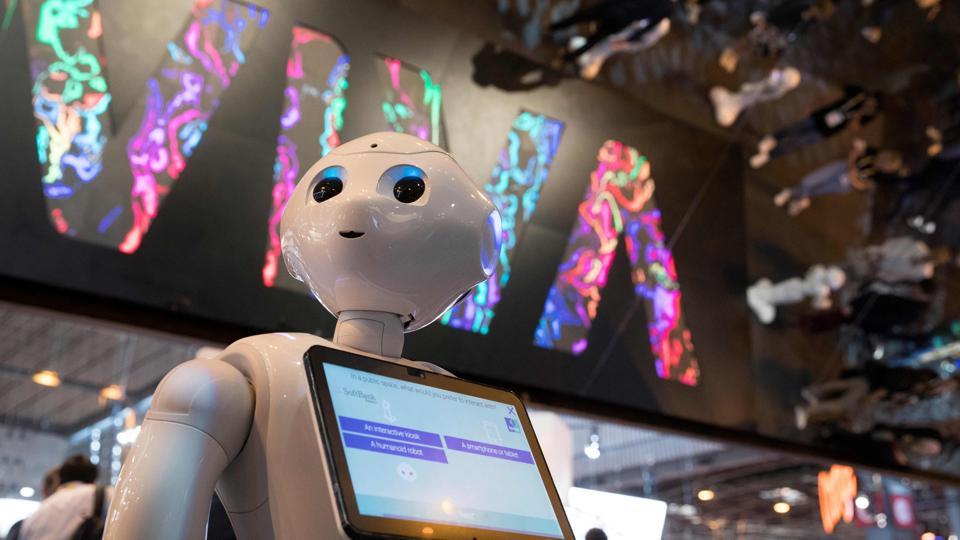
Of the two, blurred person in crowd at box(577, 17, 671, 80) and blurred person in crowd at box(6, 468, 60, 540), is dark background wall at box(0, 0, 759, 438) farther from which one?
blurred person in crowd at box(6, 468, 60, 540)

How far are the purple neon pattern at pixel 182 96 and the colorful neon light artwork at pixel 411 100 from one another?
0.65 m

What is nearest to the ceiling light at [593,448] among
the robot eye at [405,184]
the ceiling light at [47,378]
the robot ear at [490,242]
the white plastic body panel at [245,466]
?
the ceiling light at [47,378]

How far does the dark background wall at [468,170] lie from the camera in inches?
140

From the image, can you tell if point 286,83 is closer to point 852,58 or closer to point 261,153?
point 261,153

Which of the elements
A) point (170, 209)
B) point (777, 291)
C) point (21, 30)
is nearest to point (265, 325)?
point (170, 209)

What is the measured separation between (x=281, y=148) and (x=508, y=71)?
1280 millimetres

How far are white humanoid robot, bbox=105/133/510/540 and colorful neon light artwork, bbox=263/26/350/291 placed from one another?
2.59m

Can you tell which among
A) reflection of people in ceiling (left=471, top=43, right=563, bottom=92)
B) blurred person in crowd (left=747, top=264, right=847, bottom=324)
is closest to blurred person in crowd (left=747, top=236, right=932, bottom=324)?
blurred person in crowd (left=747, top=264, right=847, bottom=324)

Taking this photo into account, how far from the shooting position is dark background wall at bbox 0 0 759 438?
3.57 metres

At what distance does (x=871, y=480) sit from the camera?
7.59 metres

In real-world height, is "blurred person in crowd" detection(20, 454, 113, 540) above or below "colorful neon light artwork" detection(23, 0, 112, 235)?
below

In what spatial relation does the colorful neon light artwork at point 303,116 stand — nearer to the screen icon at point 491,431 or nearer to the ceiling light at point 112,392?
the ceiling light at point 112,392

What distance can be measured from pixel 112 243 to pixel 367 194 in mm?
2638

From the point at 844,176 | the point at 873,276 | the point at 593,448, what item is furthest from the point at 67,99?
the point at 873,276
